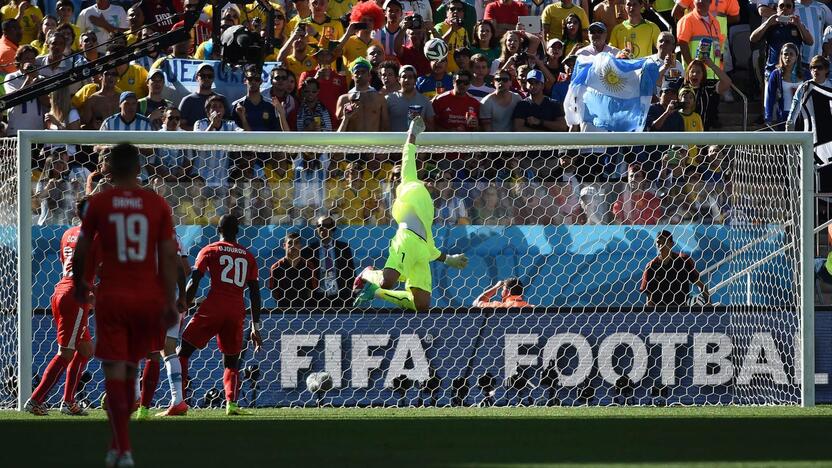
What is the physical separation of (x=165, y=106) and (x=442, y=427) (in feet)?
22.4

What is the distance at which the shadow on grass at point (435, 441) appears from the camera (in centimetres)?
710

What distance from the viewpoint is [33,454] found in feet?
24.5

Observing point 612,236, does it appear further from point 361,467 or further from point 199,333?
point 361,467

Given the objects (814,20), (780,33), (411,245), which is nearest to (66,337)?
(411,245)

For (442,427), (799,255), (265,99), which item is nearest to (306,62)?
(265,99)

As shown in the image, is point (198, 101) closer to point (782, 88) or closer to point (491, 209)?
point (491, 209)

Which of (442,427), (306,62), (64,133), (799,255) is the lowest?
(442,427)

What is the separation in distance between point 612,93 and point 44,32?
7237 millimetres

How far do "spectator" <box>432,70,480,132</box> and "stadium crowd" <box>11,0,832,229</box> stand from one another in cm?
2

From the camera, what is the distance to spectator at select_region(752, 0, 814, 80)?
54.7 ft

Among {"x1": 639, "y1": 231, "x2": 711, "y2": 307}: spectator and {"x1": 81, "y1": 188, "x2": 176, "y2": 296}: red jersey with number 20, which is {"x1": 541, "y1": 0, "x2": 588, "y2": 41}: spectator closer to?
{"x1": 639, "y1": 231, "x2": 711, "y2": 307}: spectator

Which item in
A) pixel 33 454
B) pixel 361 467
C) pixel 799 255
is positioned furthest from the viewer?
pixel 799 255

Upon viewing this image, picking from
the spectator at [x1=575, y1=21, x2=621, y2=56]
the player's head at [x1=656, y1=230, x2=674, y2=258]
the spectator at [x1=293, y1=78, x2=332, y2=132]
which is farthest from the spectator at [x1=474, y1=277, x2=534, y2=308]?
the spectator at [x1=575, y1=21, x2=621, y2=56]

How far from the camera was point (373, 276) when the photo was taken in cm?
1149
